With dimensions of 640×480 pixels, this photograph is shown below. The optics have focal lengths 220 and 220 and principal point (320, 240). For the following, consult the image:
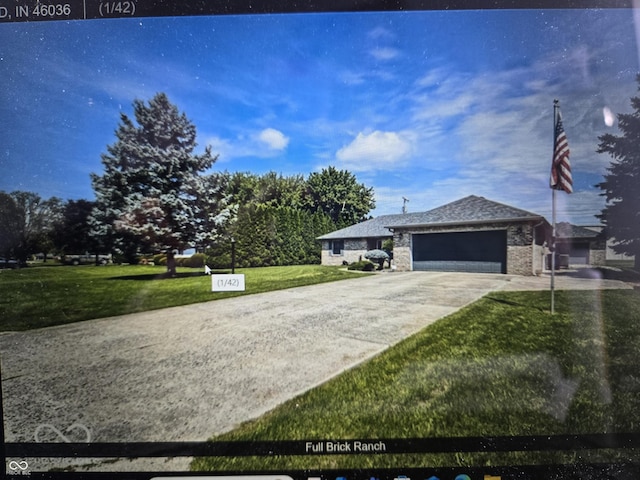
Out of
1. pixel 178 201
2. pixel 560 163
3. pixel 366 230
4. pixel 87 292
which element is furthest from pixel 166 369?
pixel 560 163

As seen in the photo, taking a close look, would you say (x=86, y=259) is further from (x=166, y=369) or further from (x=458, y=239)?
(x=458, y=239)

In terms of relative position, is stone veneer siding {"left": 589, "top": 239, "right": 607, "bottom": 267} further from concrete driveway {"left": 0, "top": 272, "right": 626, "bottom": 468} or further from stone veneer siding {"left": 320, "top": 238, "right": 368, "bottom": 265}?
stone veneer siding {"left": 320, "top": 238, "right": 368, "bottom": 265}

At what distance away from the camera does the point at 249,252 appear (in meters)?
1.32

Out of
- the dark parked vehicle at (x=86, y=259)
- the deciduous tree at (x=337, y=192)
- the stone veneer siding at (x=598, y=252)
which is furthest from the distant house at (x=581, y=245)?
the dark parked vehicle at (x=86, y=259)

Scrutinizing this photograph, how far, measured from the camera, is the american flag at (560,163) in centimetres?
111

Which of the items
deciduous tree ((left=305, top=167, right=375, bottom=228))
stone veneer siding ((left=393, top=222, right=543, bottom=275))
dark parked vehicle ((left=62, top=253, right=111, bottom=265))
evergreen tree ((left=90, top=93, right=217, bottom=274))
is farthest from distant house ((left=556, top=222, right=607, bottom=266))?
dark parked vehicle ((left=62, top=253, right=111, bottom=265))

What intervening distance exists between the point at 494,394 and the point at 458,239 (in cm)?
85

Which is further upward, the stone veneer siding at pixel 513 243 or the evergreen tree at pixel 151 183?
the evergreen tree at pixel 151 183

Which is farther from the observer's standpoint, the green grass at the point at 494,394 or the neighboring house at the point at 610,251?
the neighboring house at the point at 610,251

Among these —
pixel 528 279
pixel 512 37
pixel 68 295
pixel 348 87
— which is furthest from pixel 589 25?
pixel 68 295

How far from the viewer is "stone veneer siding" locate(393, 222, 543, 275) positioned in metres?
1.28

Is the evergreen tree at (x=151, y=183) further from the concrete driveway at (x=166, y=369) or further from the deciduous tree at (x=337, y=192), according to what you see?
the deciduous tree at (x=337, y=192)

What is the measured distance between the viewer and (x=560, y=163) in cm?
112

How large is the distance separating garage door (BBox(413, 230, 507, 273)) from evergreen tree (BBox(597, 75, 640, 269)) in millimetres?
450
